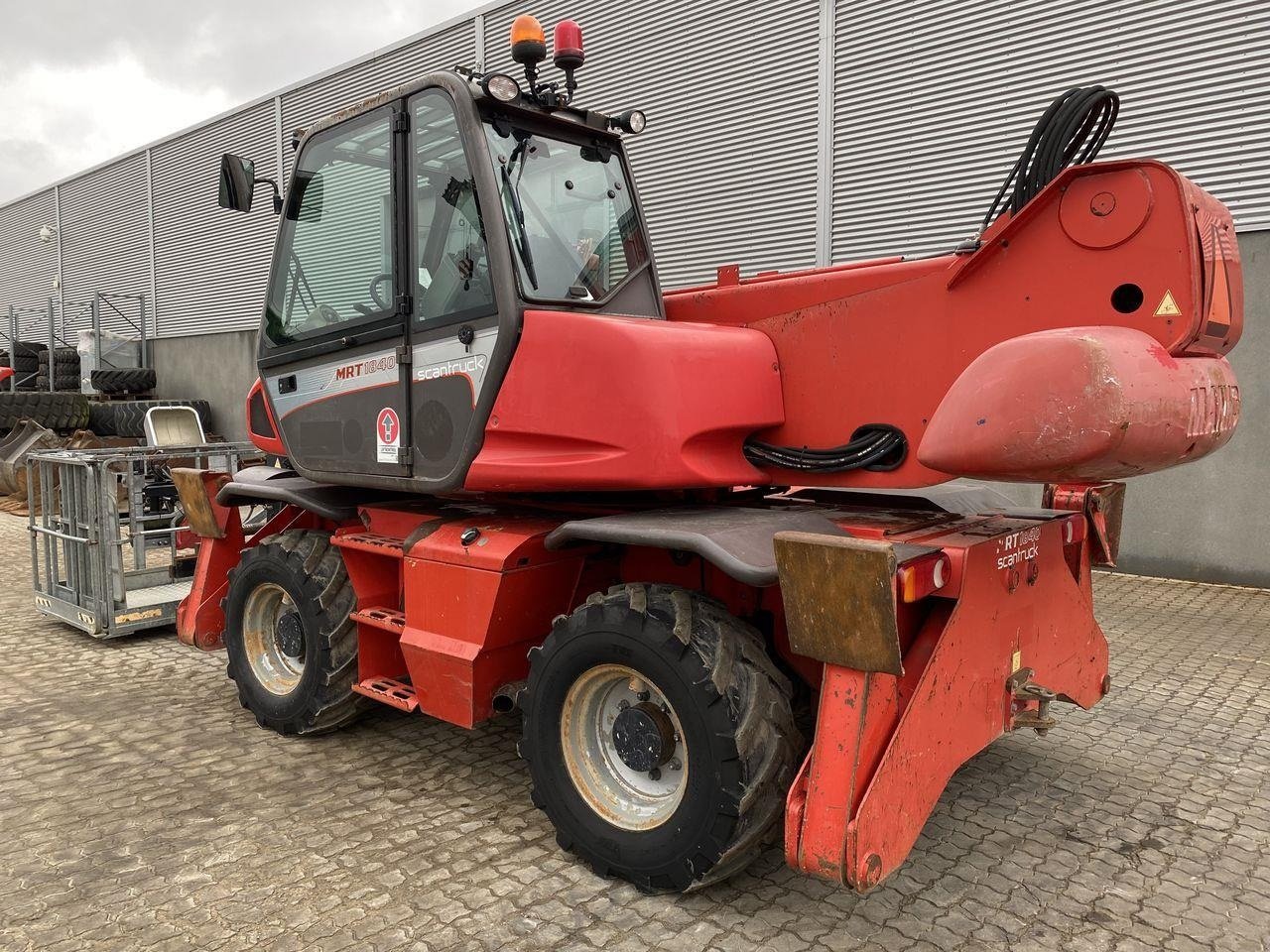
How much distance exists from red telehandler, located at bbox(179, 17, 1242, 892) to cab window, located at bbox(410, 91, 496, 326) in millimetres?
18

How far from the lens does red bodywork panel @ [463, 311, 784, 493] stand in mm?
3375

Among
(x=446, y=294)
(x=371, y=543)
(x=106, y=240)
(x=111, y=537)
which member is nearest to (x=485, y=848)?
(x=371, y=543)

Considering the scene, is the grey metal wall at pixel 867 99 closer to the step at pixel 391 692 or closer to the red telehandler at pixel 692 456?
the red telehandler at pixel 692 456

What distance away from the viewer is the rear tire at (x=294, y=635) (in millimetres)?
4484

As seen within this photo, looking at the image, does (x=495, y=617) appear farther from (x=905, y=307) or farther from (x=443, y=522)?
(x=905, y=307)

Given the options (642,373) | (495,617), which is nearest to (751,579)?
(642,373)

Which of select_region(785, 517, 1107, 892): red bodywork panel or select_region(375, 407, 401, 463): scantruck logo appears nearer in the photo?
select_region(785, 517, 1107, 892): red bodywork panel

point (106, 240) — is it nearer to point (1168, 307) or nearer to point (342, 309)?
point (342, 309)

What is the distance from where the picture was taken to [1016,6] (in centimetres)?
891

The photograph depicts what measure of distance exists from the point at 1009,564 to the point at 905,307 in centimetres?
102

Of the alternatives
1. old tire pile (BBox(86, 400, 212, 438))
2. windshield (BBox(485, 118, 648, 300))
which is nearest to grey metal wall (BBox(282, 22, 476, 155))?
old tire pile (BBox(86, 400, 212, 438))

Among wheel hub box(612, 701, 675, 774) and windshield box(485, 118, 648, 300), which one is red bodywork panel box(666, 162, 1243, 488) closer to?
windshield box(485, 118, 648, 300)

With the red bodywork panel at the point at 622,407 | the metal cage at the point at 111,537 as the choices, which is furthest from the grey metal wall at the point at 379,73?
the red bodywork panel at the point at 622,407

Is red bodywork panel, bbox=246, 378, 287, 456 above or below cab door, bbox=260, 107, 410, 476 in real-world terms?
below
